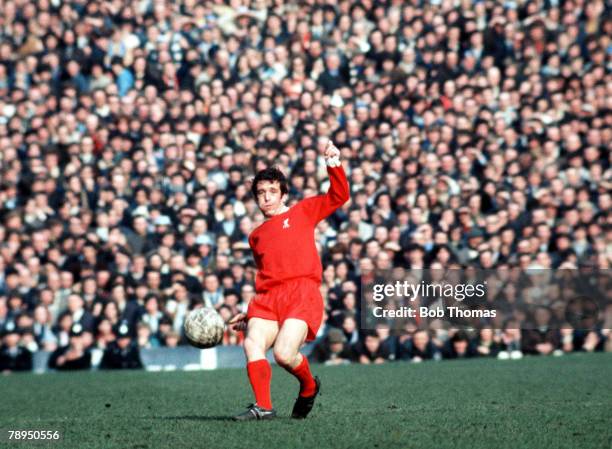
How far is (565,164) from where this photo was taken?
53.5 feet

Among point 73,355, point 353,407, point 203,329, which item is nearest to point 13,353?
point 73,355

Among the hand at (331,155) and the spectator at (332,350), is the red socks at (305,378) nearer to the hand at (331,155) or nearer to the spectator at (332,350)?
the hand at (331,155)

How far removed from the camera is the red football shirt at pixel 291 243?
779 centimetres

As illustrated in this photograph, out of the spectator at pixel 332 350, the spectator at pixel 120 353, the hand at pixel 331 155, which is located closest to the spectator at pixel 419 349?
the spectator at pixel 332 350

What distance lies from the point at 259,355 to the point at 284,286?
1.60 feet

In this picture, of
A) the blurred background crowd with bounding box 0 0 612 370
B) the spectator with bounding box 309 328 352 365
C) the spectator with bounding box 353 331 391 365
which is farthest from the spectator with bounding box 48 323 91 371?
the spectator with bounding box 353 331 391 365

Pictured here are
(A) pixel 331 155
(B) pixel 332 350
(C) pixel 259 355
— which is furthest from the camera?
(B) pixel 332 350

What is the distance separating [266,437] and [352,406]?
2421 millimetres

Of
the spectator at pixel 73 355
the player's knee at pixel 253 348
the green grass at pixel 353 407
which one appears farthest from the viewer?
the spectator at pixel 73 355

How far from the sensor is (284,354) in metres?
7.54

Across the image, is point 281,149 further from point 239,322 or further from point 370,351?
point 239,322

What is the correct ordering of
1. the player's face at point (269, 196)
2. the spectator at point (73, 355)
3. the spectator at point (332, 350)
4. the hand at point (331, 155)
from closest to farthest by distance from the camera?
1. the hand at point (331, 155)
2. the player's face at point (269, 196)
3. the spectator at point (73, 355)
4. the spectator at point (332, 350)

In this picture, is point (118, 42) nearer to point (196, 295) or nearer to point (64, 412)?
point (196, 295)

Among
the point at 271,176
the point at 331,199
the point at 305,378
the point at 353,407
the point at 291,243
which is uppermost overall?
the point at 271,176
